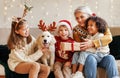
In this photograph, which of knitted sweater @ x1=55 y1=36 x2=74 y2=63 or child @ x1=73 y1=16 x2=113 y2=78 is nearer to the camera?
child @ x1=73 y1=16 x2=113 y2=78

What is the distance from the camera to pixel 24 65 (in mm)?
2299

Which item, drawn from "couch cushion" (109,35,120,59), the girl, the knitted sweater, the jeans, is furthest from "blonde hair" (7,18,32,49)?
"couch cushion" (109,35,120,59)

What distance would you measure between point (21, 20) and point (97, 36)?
72 cm

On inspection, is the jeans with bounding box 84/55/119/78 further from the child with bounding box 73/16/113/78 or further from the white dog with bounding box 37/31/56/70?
the white dog with bounding box 37/31/56/70

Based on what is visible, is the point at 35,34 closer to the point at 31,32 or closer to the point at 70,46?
the point at 31,32

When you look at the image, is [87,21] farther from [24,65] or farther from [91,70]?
[24,65]

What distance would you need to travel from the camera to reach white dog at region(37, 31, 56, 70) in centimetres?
245

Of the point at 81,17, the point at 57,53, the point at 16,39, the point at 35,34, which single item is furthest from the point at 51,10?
the point at 16,39

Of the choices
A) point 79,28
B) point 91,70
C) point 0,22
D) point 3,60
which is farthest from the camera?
point 0,22

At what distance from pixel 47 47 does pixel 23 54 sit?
9.5 inches

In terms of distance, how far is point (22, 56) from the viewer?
7.75 feet

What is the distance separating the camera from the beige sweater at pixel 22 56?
2.33m

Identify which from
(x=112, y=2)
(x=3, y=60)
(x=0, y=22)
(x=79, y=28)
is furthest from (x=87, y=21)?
(x=0, y=22)

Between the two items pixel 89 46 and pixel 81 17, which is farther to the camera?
pixel 81 17
